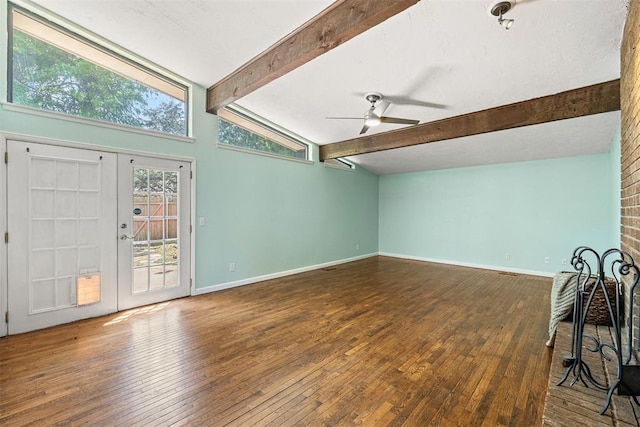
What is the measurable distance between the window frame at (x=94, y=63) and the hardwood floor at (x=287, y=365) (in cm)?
241

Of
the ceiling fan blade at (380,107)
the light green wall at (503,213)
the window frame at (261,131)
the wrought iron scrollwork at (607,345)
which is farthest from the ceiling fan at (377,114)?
the light green wall at (503,213)

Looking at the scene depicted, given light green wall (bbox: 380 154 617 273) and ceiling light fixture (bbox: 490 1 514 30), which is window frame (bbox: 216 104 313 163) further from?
ceiling light fixture (bbox: 490 1 514 30)

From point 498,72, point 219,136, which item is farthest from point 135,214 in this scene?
point 498,72

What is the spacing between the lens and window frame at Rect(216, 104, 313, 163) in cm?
486

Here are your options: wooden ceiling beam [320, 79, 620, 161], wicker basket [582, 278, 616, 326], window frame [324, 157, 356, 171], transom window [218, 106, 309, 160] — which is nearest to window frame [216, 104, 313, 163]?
transom window [218, 106, 309, 160]

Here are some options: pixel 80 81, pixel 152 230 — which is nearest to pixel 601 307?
pixel 152 230

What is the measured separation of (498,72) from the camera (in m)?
3.27

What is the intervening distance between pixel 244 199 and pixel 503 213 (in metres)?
5.71

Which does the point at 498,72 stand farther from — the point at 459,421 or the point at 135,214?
the point at 135,214

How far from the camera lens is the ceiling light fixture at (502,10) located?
7.48ft

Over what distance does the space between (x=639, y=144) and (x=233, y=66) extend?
4.12 m

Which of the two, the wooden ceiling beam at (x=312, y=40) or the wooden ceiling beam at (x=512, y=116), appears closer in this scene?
the wooden ceiling beam at (x=312, y=40)

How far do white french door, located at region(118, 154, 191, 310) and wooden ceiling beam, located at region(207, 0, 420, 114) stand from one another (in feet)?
4.77

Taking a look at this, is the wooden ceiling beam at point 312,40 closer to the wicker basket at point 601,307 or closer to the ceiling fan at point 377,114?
the ceiling fan at point 377,114
